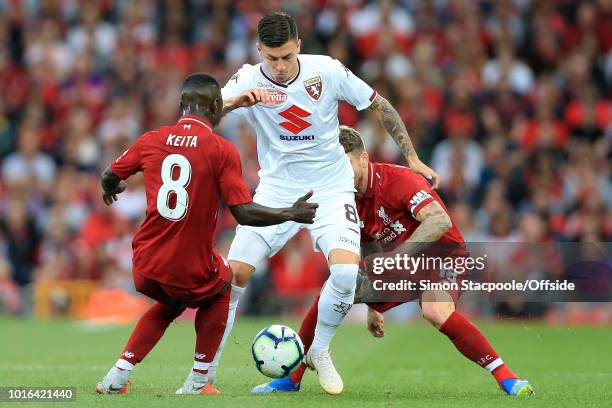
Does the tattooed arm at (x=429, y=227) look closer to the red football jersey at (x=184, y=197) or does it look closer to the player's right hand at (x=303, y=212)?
the player's right hand at (x=303, y=212)

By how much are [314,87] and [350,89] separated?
302mm

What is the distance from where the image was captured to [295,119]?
8594 mm

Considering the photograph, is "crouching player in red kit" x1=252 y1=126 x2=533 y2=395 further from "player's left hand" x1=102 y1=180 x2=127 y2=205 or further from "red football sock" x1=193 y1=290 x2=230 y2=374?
"player's left hand" x1=102 y1=180 x2=127 y2=205

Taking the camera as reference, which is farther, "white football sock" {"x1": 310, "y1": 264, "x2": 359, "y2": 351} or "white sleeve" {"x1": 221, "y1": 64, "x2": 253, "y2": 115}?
"white sleeve" {"x1": 221, "y1": 64, "x2": 253, "y2": 115}

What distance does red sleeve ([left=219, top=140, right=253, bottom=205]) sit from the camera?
25.3 feet

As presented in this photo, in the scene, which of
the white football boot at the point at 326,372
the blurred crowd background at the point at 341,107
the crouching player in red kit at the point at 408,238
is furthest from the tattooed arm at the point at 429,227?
the blurred crowd background at the point at 341,107

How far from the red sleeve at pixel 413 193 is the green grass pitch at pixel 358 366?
4.41ft

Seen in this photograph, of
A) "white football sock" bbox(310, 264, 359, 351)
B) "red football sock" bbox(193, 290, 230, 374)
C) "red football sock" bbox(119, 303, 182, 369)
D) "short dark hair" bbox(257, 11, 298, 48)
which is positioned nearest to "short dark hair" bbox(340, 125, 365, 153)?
"short dark hair" bbox(257, 11, 298, 48)

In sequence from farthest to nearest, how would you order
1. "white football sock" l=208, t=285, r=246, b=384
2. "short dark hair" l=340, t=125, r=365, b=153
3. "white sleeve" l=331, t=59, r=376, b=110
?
"short dark hair" l=340, t=125, r=365, b=153
"white sleeve" l=331, t=59, r=376, b=110
"white football sock" l=208, t=285, r=246, b=384

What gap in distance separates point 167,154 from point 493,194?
894 cm

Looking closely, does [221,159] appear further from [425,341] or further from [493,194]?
[493,194]

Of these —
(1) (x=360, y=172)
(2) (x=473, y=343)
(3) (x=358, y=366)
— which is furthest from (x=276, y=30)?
(3) (x=358, y=366)

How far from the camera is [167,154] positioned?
7797 mm

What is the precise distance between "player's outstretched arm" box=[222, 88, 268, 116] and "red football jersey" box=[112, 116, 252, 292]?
1.42ft
